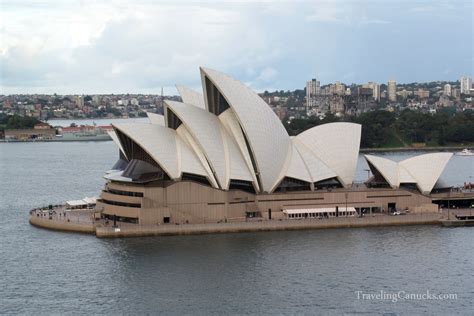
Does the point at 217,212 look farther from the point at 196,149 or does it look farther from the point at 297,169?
the point at 297,169

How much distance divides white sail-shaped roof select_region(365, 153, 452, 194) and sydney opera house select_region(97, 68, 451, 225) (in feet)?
0.18

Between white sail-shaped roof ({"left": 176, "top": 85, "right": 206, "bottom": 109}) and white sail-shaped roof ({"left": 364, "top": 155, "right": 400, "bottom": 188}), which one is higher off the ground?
white sail-shaped roof ({"left": 176, "top": 85, "right": 206, "bottom": 109})

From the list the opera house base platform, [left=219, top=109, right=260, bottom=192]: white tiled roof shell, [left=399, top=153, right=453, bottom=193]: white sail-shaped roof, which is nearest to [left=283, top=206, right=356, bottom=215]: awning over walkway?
the opera house base platform

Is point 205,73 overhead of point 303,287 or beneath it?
overhead

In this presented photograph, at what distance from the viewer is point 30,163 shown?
87.9m

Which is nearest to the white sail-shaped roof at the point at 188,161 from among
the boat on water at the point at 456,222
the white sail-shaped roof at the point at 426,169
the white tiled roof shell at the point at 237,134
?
the white tiled roof shell at the point at 237,134

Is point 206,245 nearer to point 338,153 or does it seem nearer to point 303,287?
point 303,287

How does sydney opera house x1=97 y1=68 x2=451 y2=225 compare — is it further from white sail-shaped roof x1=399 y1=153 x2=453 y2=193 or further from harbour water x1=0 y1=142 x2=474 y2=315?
→ harbour water x1=0 y1=142 x2=474 y2=315

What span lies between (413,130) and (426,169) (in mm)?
62181

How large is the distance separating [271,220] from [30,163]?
164ft

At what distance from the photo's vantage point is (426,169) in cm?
4788

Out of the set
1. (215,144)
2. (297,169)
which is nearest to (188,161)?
(215,144)

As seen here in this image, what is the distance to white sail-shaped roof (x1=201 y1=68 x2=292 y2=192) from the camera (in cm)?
4434

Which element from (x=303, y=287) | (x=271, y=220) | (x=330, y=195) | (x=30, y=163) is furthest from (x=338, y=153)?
(x=30, y=163)
